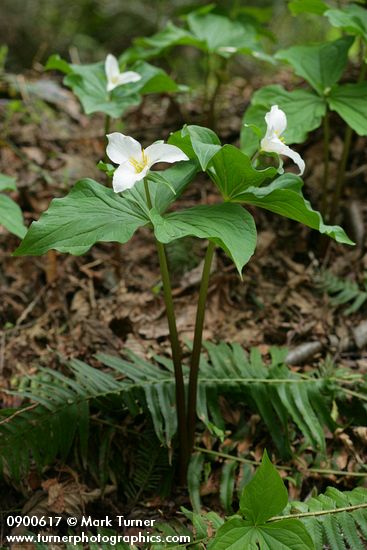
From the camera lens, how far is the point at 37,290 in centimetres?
273

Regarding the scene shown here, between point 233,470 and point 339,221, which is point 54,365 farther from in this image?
point 339,221

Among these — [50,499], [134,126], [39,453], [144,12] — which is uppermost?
[144,12]

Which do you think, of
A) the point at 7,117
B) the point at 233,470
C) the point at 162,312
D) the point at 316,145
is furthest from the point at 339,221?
the point at 7,117

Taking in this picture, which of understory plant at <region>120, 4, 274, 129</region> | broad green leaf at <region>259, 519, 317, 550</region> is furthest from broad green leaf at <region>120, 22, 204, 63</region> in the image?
broad green leaf at <region>259, 519, 317, 550</region>

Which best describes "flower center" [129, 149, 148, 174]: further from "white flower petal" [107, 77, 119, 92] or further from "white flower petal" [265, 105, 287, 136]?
"white flower petal" [107, 77, 119, 92]

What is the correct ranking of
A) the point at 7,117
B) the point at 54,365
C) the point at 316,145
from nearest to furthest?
the point at 54,365 → the point at 316,145 → the point at 7,117

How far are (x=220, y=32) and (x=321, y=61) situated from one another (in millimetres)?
901

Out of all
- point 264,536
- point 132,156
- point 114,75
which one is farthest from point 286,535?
point 114,75

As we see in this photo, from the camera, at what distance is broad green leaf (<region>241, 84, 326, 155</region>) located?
2377 millimetres

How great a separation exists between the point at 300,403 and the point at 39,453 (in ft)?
3.08

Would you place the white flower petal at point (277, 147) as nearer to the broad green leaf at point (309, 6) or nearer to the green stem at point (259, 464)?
the green stem at point (259, 464)

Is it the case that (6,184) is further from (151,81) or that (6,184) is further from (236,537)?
(236,537)

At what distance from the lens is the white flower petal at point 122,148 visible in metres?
1.50

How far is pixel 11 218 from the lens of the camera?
2.15m
